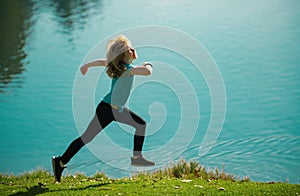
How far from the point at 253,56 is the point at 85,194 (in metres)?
11.8

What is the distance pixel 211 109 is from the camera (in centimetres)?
1296

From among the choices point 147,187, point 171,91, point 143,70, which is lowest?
point 171,91

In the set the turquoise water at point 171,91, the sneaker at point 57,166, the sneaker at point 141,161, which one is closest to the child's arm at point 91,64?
the sneaker at point 57,166

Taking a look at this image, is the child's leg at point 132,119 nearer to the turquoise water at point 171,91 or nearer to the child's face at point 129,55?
the child's face at point 129,55

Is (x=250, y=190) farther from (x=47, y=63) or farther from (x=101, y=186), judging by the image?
(x=47, y=63)

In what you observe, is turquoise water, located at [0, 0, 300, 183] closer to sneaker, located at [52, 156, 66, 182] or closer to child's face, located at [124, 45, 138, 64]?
sneaker, located at [52, 156, 66, 182]

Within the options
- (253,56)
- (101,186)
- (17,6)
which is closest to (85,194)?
(101,186)

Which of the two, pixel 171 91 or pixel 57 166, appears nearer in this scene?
pixel 57 166

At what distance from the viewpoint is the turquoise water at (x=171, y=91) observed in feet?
36.6

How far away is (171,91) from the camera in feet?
47.3

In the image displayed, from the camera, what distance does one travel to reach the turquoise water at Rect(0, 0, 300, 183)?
36.6 feet

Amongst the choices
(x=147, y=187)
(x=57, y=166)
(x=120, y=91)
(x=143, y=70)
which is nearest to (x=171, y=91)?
(x=147, y=187)

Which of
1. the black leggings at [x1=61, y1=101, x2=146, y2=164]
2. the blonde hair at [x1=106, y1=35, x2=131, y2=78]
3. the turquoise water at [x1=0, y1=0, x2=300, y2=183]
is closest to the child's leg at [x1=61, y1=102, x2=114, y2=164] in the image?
the black leggings at [x1=61, y1=101, x2=146, y2=164]

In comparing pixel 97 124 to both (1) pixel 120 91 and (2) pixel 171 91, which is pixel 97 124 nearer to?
(1) pixel 120 91
